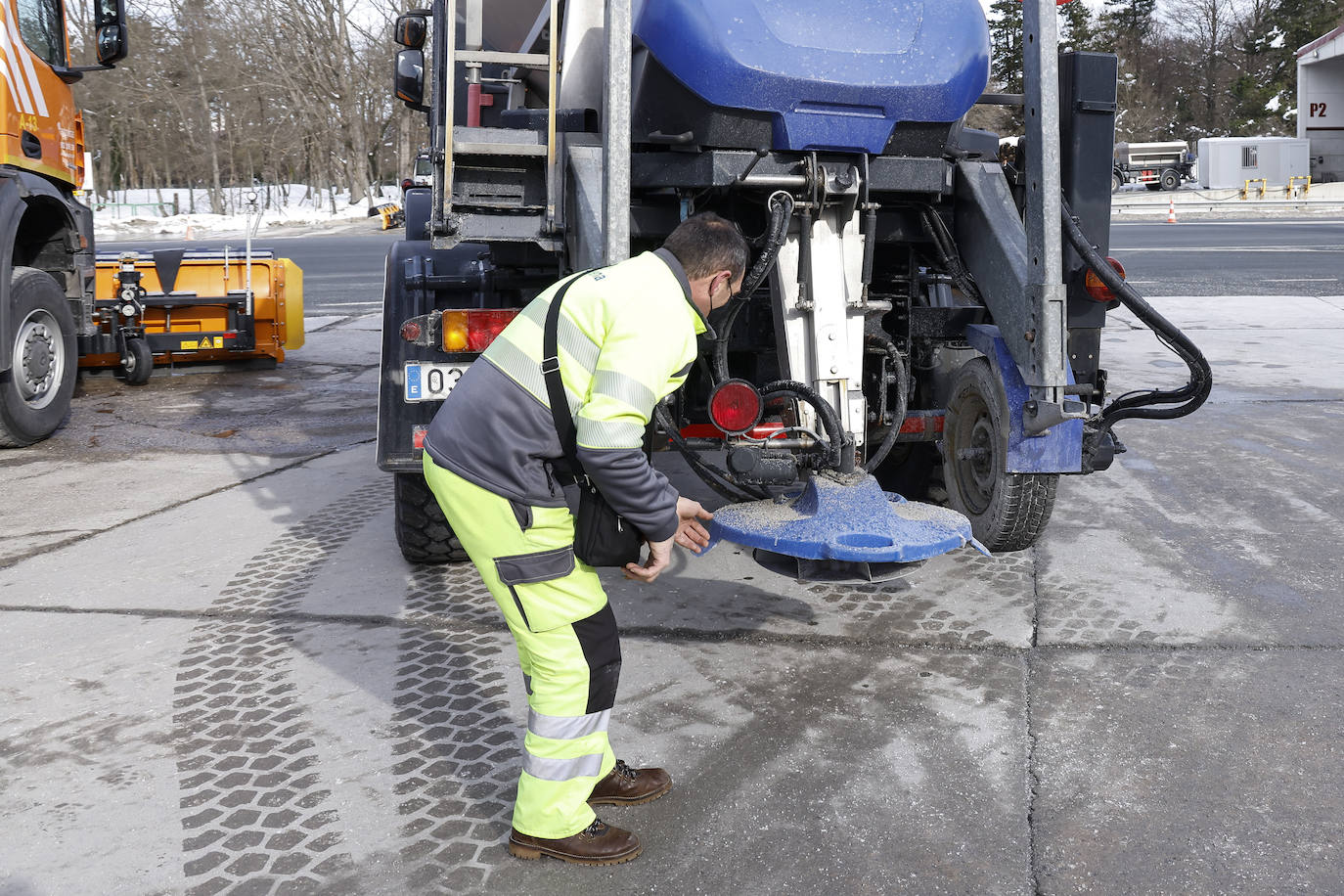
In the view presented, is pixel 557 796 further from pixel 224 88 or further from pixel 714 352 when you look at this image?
pixel 224 88

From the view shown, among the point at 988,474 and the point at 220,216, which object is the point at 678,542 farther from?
the point at 220,216

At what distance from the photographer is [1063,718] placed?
332 cm

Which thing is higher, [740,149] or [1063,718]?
[740,149]

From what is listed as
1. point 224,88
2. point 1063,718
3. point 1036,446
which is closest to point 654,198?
point 1036,446

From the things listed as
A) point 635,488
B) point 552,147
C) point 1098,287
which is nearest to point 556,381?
point 635,488

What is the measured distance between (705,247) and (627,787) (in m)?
1.32

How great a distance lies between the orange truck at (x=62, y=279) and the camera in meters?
6.87

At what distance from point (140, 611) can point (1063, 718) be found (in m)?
3.14

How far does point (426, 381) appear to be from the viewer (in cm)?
450

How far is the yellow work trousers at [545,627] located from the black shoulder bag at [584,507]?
5 centimetres

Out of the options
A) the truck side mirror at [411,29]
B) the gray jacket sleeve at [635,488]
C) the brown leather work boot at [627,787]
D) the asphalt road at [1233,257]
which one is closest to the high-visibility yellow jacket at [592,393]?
the gray jacket sleeve at [635,488]

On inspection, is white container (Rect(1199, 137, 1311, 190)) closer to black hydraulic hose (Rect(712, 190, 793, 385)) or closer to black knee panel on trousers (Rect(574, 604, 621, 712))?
black hydraulic hose (Rect(712, 190, 793, 385))

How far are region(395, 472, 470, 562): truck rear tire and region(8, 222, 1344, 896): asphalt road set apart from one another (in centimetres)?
12

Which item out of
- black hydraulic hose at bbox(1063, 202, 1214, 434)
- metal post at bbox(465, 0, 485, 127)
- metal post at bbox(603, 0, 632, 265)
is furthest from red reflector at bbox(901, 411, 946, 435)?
metal post at bbox(465, 0, 485, 127)
